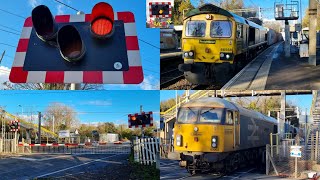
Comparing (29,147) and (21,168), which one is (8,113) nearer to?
(29,147)

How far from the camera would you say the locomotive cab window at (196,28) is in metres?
8.17

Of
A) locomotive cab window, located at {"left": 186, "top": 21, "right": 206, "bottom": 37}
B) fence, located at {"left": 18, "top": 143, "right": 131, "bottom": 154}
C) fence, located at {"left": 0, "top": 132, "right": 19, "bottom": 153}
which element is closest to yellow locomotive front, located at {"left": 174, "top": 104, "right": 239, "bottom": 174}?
locomotive cab window, located at {"left": 186, "top": 21, "right": 206, "bottom": 37}

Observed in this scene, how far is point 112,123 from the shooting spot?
317cm

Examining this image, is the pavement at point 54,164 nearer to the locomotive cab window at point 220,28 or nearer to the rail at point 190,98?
the rail at point 190,98

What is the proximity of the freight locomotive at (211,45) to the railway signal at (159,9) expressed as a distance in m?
2.78

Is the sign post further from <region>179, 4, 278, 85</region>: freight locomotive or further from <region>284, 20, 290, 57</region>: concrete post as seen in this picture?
<region>284, 20, 290, 57</region>: concrete post

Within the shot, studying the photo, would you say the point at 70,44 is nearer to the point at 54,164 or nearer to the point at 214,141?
the point at 54,164

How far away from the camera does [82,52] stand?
201 centimetres

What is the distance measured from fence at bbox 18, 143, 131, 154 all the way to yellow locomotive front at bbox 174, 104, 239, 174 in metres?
2.88

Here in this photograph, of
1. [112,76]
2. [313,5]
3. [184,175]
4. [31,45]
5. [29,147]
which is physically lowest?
[184,175]

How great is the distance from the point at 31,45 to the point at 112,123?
115 centimetres

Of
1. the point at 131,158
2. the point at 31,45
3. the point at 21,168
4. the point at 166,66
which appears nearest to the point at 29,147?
the point at 21,168

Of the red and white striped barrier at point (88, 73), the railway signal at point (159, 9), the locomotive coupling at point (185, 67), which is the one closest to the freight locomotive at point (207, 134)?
the locomotive coupling at point (185, 67)

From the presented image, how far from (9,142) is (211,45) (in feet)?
16.4
